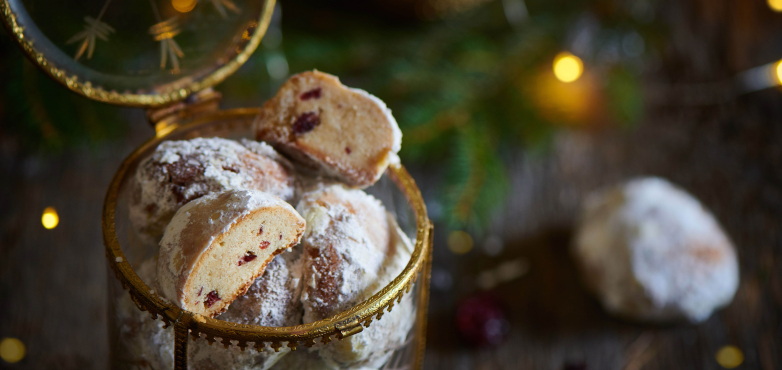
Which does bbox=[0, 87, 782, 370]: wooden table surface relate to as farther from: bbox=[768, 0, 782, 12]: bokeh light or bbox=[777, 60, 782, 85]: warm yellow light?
bbox=[768, 0, 782, 12]: bokeh light

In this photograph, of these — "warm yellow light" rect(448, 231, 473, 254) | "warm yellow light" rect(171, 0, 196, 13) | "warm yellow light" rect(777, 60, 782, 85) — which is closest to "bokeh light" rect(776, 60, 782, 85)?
"warm yellow light" rect(777, 60, 782, 85)

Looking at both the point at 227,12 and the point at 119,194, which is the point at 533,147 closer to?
the point at 227,12

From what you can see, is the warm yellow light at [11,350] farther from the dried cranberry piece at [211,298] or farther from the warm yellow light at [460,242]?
the warm yellow light at [460,242]

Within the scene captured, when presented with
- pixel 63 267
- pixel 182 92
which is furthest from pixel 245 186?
→ pixel 63 267

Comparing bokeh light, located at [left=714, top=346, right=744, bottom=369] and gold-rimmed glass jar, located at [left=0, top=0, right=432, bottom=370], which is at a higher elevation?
gold-rimmed glass jar, located at [left=0, top=0, right=432, bottom=370]

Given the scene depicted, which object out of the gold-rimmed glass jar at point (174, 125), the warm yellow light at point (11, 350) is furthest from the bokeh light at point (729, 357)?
the warm yellow light at point (11, 350)

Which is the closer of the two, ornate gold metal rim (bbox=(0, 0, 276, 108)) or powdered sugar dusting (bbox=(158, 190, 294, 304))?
powdered sugar dusting (bbox=(158, 190, 294, 304))

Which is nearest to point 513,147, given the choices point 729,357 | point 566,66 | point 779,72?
point 566,66
